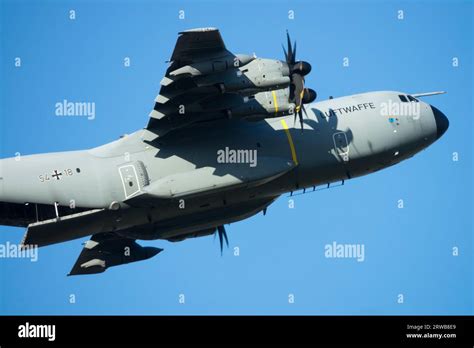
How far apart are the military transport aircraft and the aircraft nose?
1.97 meters

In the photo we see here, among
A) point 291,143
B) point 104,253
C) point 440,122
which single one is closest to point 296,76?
point 291,143

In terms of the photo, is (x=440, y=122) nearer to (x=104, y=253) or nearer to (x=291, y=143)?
(x=291, y=143)

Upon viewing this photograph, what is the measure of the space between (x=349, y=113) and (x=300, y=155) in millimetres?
2407

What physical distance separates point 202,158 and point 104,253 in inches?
238

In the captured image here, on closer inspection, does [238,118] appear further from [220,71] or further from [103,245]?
[103,245]

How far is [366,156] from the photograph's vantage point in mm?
30688

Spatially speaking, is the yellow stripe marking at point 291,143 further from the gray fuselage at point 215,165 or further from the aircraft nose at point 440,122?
the aircraft nose at point 440,122

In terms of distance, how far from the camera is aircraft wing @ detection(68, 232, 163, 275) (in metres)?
32.3

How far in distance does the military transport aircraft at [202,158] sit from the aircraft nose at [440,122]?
1.97 metres

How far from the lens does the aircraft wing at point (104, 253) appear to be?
32344 millimetres

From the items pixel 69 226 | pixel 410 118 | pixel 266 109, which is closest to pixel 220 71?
pixel 266 109

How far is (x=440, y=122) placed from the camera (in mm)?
32312

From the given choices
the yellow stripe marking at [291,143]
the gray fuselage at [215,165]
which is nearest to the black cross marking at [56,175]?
the gray fuselage at [215,165]
